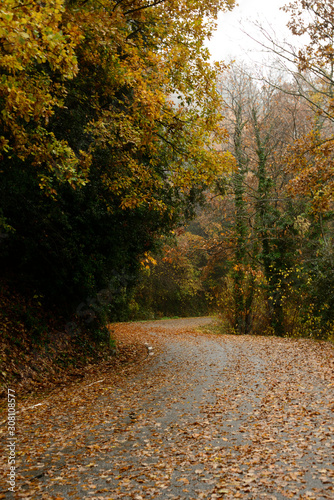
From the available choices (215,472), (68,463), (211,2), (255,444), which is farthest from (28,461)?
(211,2)

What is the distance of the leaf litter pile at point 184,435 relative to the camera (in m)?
3.89

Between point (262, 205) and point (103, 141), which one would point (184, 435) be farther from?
point (262, 205)

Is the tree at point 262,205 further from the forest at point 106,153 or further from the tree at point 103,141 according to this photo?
the tree at point 103,141

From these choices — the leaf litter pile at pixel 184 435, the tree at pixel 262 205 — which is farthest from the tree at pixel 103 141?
the tree at pixel 262 205

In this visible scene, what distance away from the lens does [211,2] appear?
345 inches

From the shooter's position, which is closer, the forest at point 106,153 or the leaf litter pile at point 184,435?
the leaf litter pile at point 184,435

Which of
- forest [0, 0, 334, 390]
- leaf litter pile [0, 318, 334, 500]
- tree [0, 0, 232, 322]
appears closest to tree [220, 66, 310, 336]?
forest [0, 0, 334, 390]

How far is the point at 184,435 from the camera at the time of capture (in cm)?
536

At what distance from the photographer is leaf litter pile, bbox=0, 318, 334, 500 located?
389cm

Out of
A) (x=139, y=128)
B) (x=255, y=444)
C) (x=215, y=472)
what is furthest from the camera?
(x=139, y=128)

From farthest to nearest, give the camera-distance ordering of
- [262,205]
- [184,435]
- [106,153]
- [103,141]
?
1. [262,205]
2. [106,153]
3. [103,141]
4. [184,435]

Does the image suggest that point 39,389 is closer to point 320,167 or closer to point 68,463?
point 68,463

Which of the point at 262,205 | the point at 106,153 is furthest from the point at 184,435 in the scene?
the point at 262,205

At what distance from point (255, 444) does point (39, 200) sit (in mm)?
6746
